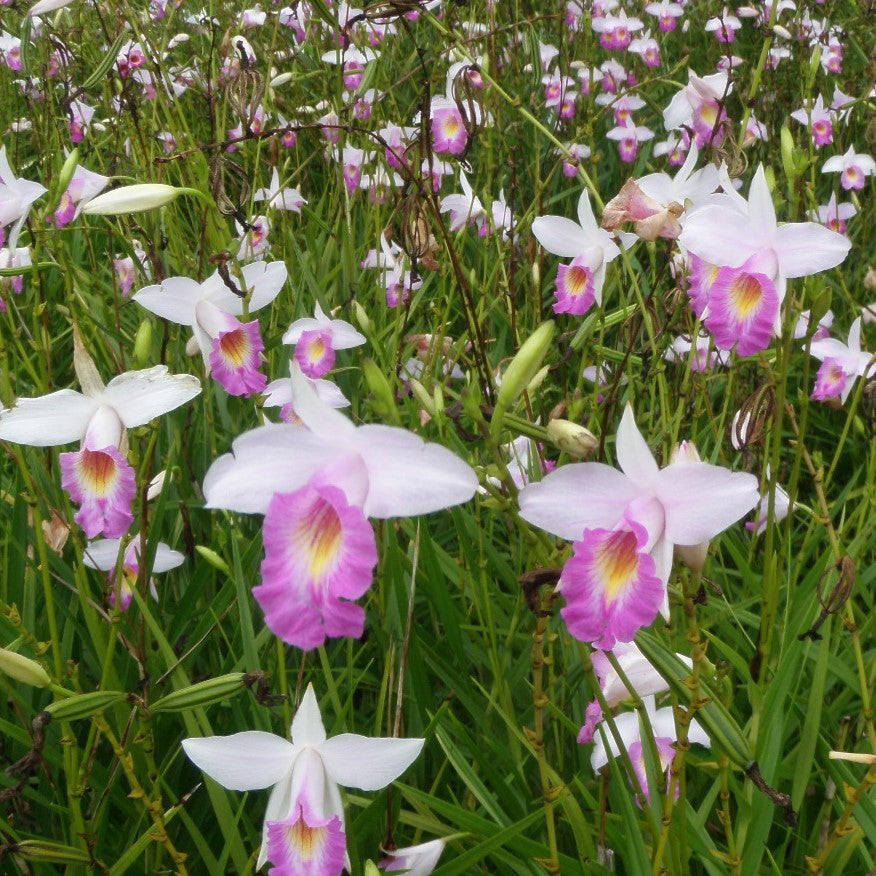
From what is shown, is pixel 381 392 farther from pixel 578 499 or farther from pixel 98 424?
pixel 98 424

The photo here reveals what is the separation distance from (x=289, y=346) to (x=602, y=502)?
1898 millimetres

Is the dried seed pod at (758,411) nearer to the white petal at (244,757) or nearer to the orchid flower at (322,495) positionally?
the orchid flower at (322,495)

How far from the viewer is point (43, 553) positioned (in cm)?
151

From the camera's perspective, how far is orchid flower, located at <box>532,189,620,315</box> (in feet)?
7.63

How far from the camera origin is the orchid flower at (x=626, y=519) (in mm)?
1047

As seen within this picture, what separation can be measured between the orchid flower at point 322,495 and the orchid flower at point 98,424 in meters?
0.48

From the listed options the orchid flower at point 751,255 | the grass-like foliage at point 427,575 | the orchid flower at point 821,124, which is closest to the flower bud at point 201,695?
the grass-like foliage at point 427,575

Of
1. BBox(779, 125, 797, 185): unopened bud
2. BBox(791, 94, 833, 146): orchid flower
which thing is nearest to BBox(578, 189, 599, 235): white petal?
BBox(779, 125, 797, 185): unopened bud

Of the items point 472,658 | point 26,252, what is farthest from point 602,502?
point 26,252

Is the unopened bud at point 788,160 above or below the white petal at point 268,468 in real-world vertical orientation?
above

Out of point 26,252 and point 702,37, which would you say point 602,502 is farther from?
point 702,37

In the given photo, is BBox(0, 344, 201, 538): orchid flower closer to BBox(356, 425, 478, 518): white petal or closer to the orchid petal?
BBox(356, 425, 478, 518): white petal

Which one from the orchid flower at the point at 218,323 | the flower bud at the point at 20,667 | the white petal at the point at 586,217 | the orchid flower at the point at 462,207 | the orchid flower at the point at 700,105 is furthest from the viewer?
the orchid flower at the point at 462,207

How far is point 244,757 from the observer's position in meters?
1.35
